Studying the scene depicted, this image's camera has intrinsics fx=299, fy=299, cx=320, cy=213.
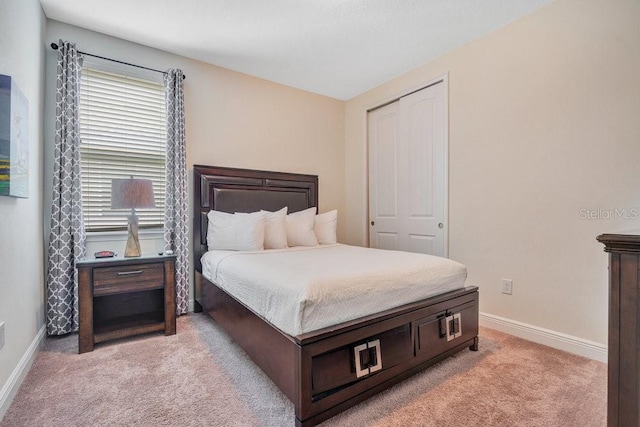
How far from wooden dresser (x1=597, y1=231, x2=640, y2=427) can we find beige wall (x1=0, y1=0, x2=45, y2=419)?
2623mm

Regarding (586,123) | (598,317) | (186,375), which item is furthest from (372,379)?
(586,123)

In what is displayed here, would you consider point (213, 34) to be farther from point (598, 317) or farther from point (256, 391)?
point (598, 317)

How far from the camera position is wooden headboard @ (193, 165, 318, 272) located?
3.16m

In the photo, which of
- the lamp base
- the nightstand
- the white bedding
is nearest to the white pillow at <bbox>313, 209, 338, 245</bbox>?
the white bedding

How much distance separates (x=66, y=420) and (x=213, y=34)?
9.86ft

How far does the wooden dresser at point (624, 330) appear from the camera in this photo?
3.14 ft

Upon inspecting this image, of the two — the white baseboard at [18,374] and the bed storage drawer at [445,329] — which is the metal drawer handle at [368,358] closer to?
the bed storage drawer at [445,329]

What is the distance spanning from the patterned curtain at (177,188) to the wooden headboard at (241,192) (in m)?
0.15

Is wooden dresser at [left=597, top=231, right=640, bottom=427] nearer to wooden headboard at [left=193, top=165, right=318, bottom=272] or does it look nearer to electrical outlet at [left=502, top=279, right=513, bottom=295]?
electrical outlet at [left=502, top=279, right=513, bottom=295]

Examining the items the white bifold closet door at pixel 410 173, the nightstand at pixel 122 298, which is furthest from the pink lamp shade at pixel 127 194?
the white bifold closet door at pixel 410 173

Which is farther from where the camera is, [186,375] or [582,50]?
[582,50]

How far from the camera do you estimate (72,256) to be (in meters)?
2.51

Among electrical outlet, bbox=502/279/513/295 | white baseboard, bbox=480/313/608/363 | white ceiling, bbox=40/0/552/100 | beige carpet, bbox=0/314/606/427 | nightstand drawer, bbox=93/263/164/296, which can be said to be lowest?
beige carpet, bbox=0/314/606/427

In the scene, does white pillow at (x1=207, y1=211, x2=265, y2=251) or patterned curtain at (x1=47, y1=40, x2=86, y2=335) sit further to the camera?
white pillow at (x1=207, y1=211, x2=265, y2=251)
